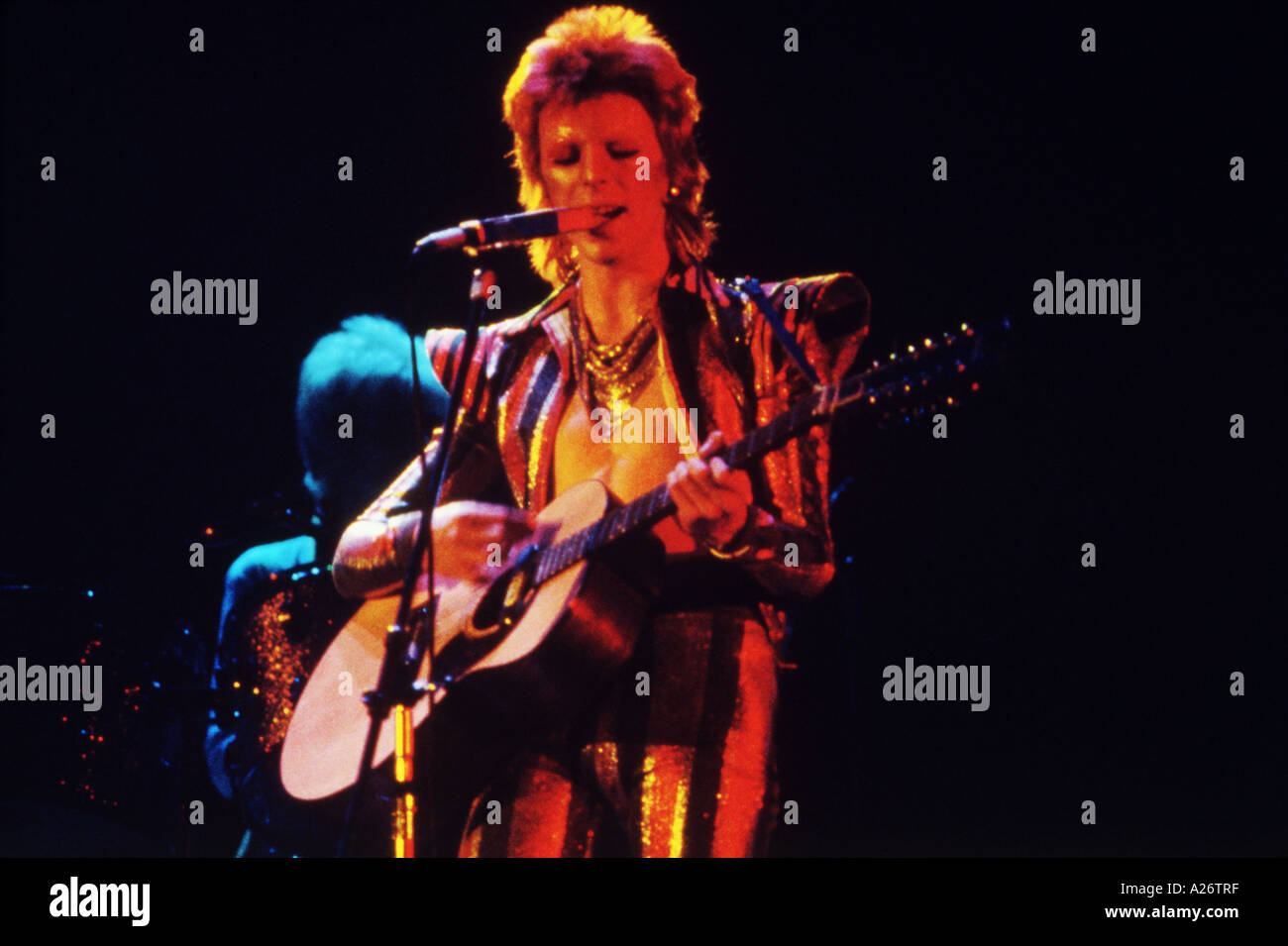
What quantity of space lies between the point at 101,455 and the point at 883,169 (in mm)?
2327

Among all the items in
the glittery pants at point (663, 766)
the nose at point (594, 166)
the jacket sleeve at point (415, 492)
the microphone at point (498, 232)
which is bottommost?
the glittery pants at point (663, 766)

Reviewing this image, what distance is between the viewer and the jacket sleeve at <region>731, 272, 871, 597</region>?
8.15 ft

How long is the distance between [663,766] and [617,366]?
850mm

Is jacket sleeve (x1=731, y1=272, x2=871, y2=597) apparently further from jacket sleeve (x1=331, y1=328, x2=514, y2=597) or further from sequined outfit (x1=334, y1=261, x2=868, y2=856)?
jacket sleeve (x1=331, y1=328, x2=514, y2=597)

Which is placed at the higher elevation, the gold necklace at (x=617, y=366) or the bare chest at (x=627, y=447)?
the gold necklace at (x=617, y=366)

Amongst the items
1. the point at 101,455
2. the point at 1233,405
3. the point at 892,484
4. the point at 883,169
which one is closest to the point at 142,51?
the point at 101,455

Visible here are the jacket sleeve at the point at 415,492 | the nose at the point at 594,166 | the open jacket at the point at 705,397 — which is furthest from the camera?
the jacket sleeve at the point at 415,492

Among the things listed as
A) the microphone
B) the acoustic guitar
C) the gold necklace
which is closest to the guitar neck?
the acoustic guitar

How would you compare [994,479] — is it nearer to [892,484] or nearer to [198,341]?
[892,484]

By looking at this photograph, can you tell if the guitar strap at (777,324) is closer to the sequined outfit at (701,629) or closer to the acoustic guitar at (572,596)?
the sequined outfit at (701,629)

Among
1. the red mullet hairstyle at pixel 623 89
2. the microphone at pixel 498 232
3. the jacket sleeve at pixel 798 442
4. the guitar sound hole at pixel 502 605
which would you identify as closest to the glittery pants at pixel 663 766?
the jacket sleeve at pixel 798 442

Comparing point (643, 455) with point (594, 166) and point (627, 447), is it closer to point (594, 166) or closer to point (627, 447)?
point (627, 447)

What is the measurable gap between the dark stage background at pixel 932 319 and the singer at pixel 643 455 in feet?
1.16

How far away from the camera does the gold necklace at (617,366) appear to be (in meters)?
2.74
